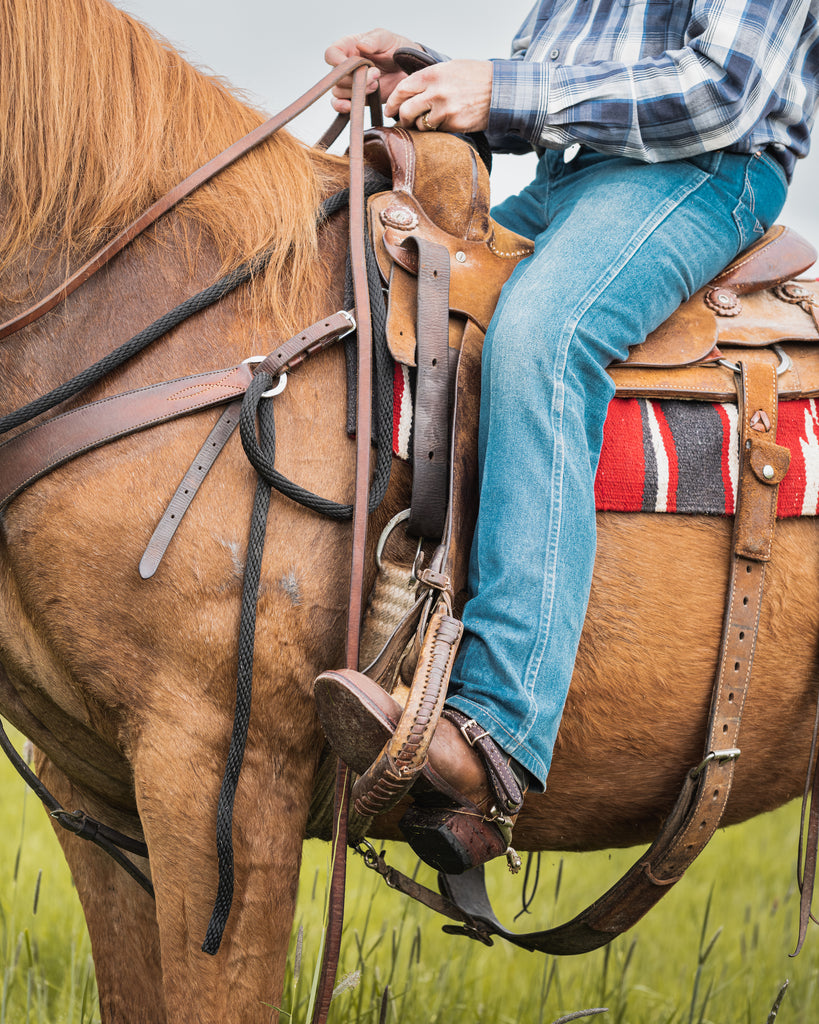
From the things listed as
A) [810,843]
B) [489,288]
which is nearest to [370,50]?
[489,288]

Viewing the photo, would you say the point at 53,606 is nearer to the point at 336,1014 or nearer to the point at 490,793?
the point at 490,793

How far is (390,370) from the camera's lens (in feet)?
5.91

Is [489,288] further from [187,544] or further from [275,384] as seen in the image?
[187,544]

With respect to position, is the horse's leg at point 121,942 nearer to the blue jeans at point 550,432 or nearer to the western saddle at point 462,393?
the western saddle at point 462,393

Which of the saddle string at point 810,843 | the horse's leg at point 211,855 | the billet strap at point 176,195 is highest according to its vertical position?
the billet strap at point 176,195

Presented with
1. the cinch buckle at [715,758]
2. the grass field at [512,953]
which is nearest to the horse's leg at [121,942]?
the grass field at [512,953]

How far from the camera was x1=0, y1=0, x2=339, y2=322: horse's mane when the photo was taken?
1.74m

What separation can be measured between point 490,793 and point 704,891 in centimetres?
353

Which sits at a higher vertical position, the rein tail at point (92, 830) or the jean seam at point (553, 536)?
the jean seam at point (553, 536)

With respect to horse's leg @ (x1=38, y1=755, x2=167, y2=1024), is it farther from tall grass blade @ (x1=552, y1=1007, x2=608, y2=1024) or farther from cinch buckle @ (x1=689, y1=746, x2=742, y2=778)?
cinch buckle @ (x1=689, y1=746, x2=742, y2=778)

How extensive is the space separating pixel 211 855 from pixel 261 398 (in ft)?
2.75

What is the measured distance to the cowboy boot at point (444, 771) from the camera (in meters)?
1.58

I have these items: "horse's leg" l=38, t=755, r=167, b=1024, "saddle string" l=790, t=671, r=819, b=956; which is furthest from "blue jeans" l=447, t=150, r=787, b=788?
"horse's leg" l=38, t=755, r=167, b=1024

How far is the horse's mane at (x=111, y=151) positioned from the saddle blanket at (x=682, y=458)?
1.31 ft
